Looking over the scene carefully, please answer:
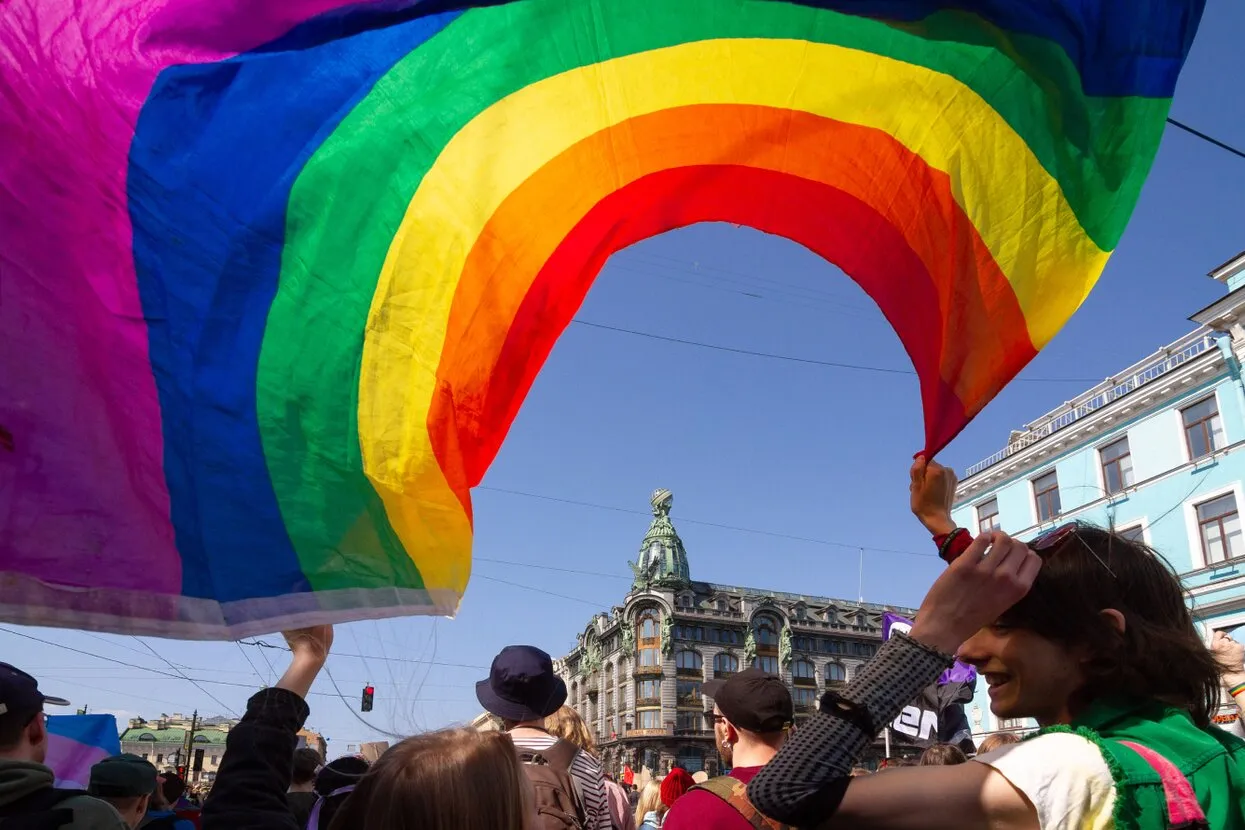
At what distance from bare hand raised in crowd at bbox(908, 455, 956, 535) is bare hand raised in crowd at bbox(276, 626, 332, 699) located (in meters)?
1.40

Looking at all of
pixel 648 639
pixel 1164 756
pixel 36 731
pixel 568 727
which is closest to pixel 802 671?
A: pixel 648 639

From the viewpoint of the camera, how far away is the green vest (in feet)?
4.11

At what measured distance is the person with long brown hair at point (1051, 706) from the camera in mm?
1264

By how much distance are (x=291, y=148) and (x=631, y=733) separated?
2431 inches

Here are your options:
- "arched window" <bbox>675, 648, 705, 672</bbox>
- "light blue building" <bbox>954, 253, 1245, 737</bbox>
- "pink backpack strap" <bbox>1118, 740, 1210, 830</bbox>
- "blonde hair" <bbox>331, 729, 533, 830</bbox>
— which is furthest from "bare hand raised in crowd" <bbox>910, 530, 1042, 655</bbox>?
"arched window" <bbox>675, 648, 705, 672</bbox>

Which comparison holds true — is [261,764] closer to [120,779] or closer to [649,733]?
[120,779]

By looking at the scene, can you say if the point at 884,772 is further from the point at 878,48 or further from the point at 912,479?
the point at 878,48

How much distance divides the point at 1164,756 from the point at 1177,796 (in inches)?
2.8

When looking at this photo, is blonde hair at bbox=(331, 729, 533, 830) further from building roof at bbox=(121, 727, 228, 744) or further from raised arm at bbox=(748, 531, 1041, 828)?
building roof at bbox=(121, 727, 228, 744)

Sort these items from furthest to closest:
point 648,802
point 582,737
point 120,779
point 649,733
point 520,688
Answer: point 649,733 → point 648,802 → point 582,737 → point 120,779 → point 520,688

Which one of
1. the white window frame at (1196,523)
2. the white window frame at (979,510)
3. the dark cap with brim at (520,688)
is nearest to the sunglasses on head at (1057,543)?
the dark cap with brim at (520,688)

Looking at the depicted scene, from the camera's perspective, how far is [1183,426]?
71.5ft

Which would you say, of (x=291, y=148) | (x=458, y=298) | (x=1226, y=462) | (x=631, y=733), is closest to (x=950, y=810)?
(x=458, y=298)

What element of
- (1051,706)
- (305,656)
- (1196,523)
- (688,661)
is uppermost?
(688,661)
